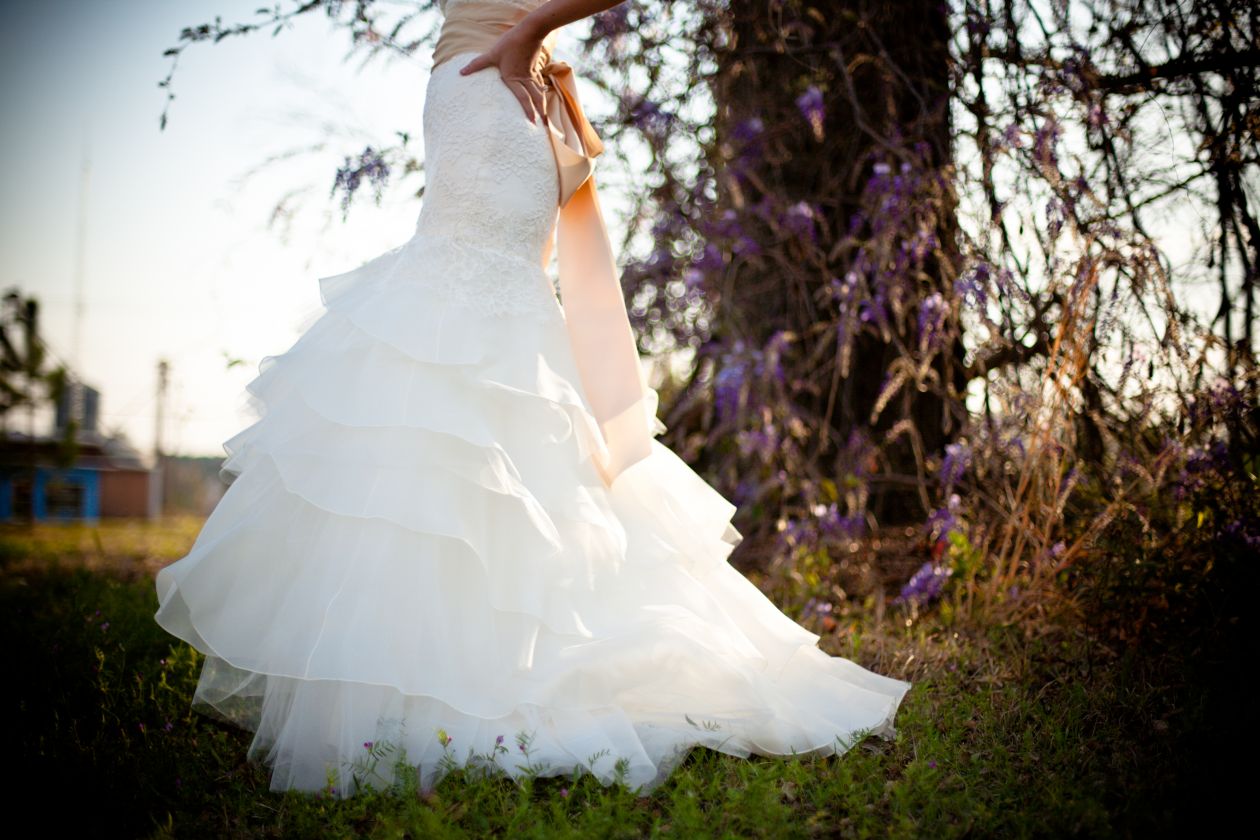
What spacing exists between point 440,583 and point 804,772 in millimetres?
917

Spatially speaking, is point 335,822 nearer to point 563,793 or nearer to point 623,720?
point 563,793

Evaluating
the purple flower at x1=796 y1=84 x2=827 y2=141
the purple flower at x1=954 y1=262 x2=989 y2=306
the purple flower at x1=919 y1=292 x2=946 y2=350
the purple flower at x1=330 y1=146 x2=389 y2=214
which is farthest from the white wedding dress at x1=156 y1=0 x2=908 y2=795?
the purple flower at x1=796 y1=84 x2=827 y2=141

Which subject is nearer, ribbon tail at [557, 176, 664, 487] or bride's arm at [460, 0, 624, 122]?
bride's arm at [460, 0, 624, 122]

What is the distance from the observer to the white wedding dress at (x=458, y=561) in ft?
5.51

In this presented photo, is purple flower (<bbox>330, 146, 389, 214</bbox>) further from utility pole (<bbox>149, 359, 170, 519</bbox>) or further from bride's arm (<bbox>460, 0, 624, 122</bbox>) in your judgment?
utility pole (<bbox>149, 359, 170, 519</bbox>)

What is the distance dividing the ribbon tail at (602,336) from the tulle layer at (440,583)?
97mm

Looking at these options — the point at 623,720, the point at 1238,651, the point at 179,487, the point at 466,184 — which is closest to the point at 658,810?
the point at 623,720

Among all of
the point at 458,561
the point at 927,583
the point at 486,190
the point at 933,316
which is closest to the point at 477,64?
the point at 486,190

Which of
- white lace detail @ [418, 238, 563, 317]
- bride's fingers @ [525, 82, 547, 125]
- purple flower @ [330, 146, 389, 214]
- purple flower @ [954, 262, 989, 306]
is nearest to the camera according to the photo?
white lace detail @ [418, 238, 563, 317]

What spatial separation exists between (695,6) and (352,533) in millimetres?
2988

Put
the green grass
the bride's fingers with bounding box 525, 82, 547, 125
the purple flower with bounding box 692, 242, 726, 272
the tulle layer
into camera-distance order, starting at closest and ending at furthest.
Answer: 1. the green grass
2. the tulle layer
3. the bride's fingers with bounding box 525, 82, 547, 125
4. the purple flower with bounding box 692, 242, 726, 272

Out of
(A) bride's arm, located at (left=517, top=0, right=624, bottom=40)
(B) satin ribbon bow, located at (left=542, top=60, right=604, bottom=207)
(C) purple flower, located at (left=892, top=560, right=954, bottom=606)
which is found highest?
(A) bride's arm, located at (left=517, top=0, right=624, bottom=40)

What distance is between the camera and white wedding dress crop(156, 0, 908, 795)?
1681mm

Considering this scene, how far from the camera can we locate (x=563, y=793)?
160 centimetres
